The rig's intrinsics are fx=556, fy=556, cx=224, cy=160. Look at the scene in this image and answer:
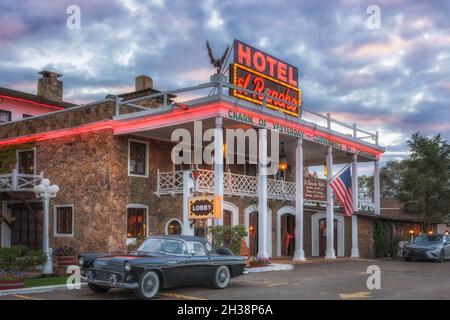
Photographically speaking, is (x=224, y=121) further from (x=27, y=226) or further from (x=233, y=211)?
(x=27, y=226)

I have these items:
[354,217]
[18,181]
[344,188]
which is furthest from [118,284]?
[354,217]

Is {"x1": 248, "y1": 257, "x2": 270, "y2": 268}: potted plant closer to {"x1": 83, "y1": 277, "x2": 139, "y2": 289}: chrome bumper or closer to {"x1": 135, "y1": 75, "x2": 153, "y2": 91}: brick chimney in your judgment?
{"x1": 83, "y1": 277, "x2": 139, "y2": 289}: chrome bumper

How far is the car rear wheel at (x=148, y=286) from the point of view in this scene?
473 inches

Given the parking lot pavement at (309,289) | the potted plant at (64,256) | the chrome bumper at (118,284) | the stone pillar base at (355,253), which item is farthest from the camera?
the stone pillar base at (355,253)

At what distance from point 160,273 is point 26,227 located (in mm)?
15646

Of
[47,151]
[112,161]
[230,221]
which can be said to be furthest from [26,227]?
[230,221]

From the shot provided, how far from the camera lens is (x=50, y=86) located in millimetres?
36312

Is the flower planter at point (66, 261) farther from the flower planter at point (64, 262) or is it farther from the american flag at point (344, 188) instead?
the american flag at point (344, 188)

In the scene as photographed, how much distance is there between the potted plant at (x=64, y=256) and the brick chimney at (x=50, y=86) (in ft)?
51.6

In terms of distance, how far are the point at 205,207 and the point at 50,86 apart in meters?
21.4

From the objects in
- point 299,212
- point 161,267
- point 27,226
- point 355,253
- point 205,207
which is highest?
point 205,207

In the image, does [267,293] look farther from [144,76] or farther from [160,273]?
[144,76]

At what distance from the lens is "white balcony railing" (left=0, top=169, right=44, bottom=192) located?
23.4m

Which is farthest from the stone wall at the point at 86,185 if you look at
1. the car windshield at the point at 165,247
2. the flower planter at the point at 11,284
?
the car windshield at the point at 165,247
